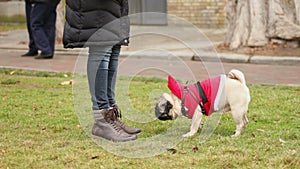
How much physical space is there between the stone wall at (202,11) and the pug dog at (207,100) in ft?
39.3

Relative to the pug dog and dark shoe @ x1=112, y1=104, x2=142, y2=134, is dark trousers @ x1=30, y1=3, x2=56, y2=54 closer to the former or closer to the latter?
dark shoe @ x1=112, y1=104, x2=142, y2=134

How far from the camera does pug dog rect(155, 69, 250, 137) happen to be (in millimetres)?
4695

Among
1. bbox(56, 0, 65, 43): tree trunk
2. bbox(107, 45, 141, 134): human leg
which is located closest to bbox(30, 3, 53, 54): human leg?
bbox(56, 0, 65, 43): tree trunk

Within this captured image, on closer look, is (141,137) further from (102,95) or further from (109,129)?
(102,95)

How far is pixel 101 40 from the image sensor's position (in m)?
4.63

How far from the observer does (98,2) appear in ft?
15.2

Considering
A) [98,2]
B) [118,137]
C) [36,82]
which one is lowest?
[36,82]

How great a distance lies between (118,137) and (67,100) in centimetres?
215

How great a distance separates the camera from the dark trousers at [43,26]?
10602mm

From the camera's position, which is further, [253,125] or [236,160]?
[253,125]

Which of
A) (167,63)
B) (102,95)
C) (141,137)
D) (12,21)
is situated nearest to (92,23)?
(102,95)

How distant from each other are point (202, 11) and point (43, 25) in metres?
6.97

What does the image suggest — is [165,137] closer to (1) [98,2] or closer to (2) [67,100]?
(1) [98,2]

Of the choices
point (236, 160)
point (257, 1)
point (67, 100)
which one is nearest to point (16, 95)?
point (67, 100)
